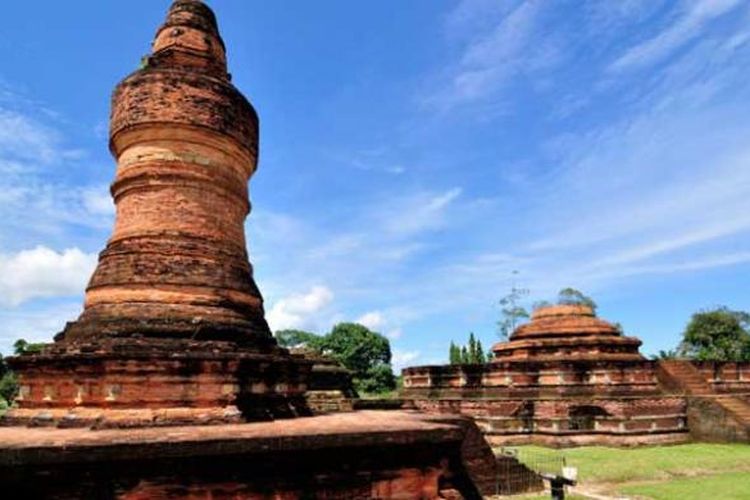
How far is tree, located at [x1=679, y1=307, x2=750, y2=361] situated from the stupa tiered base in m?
50.4

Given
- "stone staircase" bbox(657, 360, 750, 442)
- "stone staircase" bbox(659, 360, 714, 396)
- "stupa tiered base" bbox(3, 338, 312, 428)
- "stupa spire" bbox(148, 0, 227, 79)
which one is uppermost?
"stupa spire" bbox(148, 0, 227, 79)

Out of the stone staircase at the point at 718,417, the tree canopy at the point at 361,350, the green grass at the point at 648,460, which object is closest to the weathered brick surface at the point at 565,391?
the stone staircase at the point at 718,417

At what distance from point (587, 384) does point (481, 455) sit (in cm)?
919

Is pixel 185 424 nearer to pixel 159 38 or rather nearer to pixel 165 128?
pixel 165 128

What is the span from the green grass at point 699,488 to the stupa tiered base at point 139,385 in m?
8.58

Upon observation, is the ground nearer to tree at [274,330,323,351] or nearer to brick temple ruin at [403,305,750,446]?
brick temple ruin at [403,305,750,446]

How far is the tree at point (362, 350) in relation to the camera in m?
65.8

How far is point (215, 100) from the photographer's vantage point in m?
9.18

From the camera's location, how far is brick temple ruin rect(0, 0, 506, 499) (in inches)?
213

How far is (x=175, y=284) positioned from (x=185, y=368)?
1.45 m

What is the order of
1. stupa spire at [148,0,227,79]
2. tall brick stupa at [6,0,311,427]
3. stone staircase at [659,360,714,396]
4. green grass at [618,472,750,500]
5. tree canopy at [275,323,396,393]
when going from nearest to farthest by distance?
tall brick stupa at [6,0,311,427]
stupa spire at [148,0,227,79]
green grass at [618,472,750,500]
stone staircase at [659,360,714,396]
tree canopy at [275,323,396,393]

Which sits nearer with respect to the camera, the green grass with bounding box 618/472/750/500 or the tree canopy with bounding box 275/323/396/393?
the green grass with bounding box 618/472/750/500

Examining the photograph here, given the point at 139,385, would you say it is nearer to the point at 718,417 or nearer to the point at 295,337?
the point at 718,417

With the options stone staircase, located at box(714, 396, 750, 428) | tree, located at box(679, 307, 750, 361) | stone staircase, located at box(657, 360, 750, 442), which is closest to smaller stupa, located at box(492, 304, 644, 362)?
stone staircase, located at box(657, 360, 750, 442)
